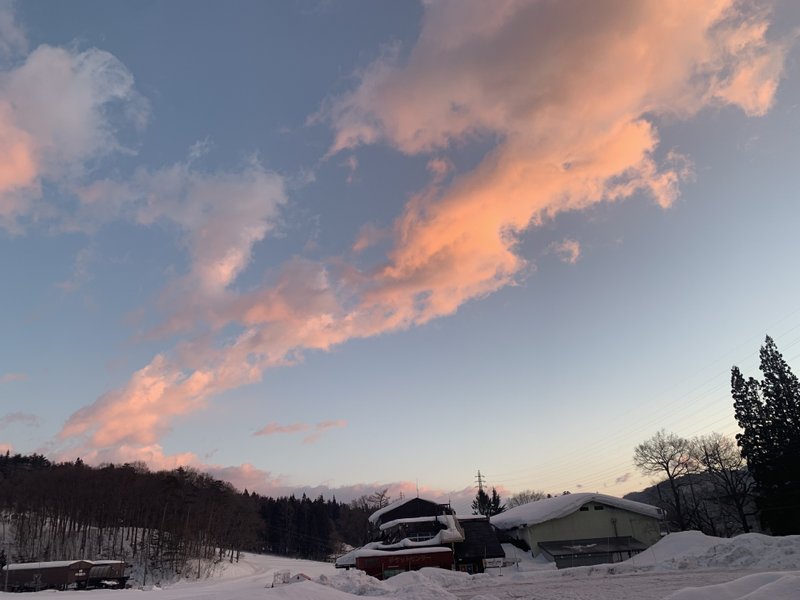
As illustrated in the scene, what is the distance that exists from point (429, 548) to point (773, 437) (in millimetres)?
41405

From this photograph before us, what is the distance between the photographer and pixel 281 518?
14038 cm

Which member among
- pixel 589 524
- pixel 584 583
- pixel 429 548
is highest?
pixel 429 548

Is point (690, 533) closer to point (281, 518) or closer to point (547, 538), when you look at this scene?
point (547, 538)

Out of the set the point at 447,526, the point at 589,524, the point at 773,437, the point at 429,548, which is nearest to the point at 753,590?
the point at 429,548

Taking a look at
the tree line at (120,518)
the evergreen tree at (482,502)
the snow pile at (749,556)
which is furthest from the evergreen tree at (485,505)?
the snow pile at (749,556)

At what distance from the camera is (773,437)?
56.5 m

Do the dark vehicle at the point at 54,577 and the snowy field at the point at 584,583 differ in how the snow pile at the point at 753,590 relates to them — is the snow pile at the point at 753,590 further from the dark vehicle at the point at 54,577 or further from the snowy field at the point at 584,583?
the dark vehicle at the point at 54,577

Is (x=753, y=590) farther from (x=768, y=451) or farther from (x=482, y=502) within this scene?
(x=482, y=502)

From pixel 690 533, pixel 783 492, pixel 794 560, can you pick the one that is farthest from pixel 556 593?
pixel 783 492

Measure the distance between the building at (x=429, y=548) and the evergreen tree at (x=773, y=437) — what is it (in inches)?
1128

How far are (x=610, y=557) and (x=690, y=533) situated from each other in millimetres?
8464

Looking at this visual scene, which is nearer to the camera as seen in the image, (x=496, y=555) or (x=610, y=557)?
(x=496, y=555)

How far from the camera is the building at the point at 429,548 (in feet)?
137

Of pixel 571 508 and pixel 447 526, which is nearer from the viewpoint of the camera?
pixel 447 526
